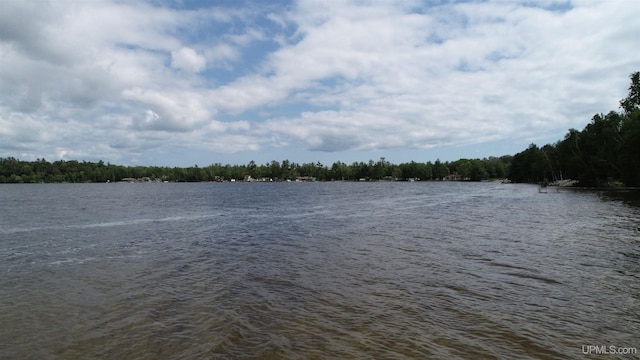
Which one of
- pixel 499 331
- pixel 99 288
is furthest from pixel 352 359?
pixel 99 288

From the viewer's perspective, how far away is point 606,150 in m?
100

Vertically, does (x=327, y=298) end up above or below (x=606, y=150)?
below

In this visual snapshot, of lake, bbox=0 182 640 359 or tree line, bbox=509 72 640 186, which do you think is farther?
tree line, bbox=509 72 640 186

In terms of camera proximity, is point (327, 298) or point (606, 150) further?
point (606, 150)

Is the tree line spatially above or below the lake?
above

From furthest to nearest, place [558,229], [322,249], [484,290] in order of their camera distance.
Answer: [558,229], [322,249], [484,290]

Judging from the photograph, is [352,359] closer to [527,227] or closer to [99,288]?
[99,288]

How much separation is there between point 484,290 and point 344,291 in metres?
5.74

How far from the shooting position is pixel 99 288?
622 inches

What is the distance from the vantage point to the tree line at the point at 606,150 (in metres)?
80.2

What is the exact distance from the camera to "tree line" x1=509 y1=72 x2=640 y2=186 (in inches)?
3157

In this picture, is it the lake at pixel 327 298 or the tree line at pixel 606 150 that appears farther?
the tree line at pixel 606 150

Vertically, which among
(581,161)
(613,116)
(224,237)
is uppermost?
(613,116)

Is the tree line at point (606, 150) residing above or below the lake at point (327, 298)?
above
